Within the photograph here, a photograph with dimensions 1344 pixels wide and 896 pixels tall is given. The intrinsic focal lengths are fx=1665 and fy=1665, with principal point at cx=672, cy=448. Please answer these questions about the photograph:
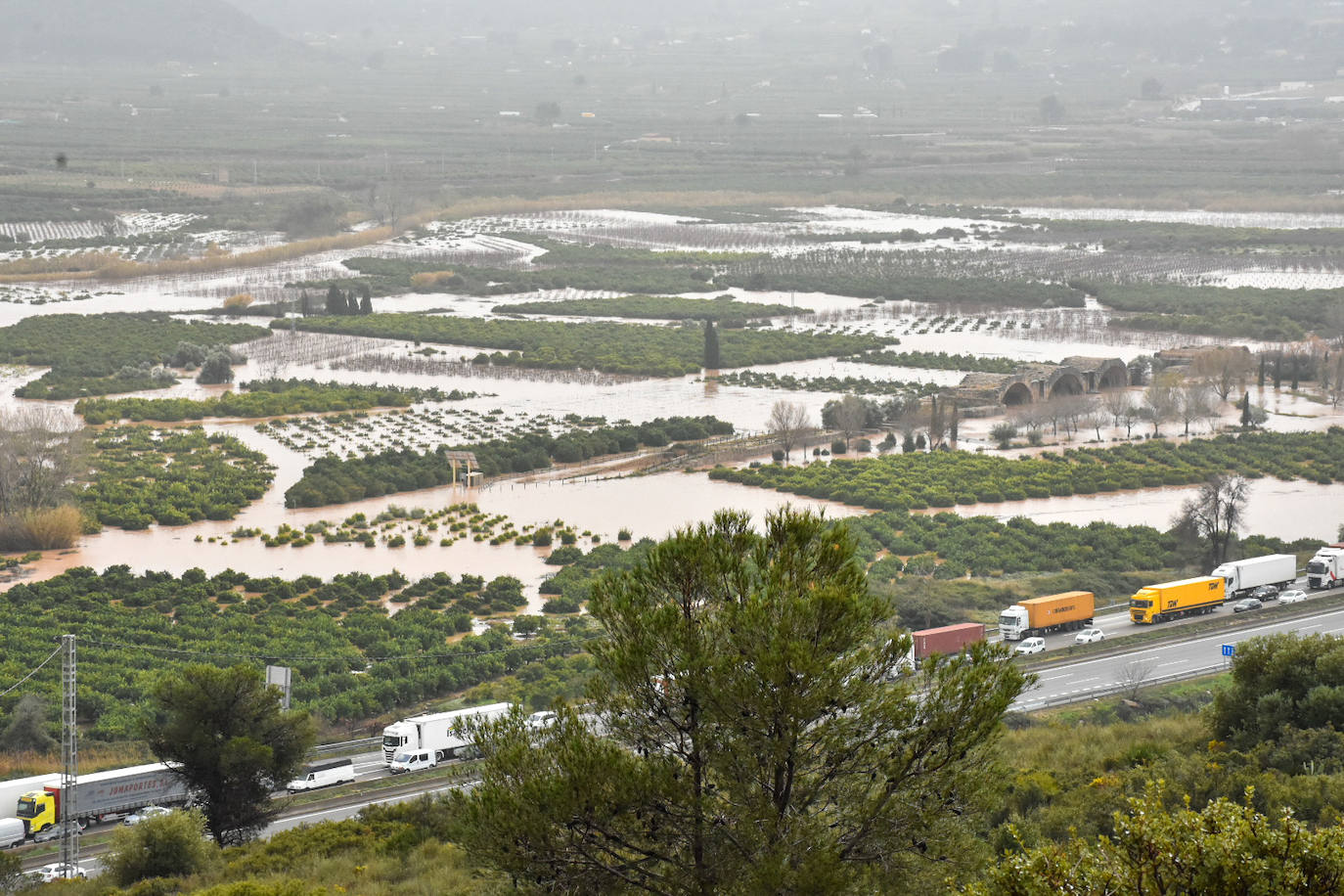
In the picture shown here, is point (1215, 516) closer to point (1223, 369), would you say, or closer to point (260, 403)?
point (1223, 369)

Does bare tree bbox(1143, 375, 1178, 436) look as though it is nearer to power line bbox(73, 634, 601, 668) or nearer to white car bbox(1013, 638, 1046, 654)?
white car bbox(1013, 638, 1046, 654)

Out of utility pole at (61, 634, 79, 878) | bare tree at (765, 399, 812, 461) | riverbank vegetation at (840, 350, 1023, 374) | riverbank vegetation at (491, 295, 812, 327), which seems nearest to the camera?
utility pole at (61, 634, 79, 878)

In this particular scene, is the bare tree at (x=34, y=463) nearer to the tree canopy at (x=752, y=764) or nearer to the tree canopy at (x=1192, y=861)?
the tree canopy at (x=752, y=764)

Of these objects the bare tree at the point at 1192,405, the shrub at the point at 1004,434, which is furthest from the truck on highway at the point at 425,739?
the bare tree at the point at 1192,405

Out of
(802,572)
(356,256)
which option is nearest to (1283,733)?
(802,572)

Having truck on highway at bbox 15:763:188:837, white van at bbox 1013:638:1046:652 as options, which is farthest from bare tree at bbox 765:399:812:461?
truck on highway at bbox 15:763:188:837

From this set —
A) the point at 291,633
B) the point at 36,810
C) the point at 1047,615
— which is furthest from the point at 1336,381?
the point at 36,810
